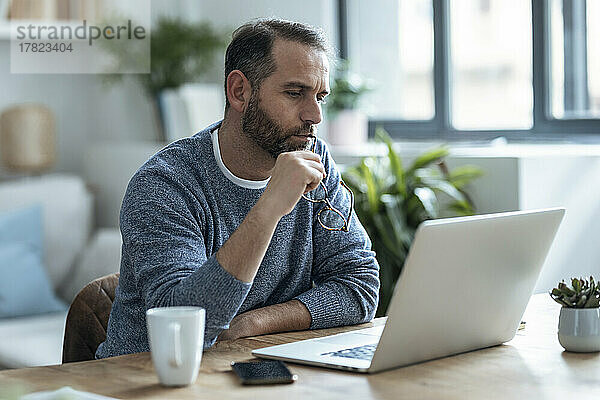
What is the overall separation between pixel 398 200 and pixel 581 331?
1.89 m

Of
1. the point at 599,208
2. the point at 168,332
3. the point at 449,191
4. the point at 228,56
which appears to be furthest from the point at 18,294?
the point at 168,332

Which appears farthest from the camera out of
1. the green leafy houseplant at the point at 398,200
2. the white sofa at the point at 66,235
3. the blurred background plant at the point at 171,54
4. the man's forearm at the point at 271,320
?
the blurred background plant at the point at 171,54

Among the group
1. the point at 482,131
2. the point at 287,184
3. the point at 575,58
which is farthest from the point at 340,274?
the point at 482,131

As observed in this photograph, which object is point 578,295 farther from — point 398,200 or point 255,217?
point 398,200

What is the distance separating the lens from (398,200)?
3.34 meters

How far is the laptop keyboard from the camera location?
4.76ft

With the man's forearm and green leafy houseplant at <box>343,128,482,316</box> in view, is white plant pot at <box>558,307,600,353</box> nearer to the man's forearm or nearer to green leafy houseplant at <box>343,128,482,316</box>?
the man's forearm

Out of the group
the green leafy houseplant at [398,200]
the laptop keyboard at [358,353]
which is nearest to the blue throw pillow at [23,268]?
the green leafy houseplant at [398,200]

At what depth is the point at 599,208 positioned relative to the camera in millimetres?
3299

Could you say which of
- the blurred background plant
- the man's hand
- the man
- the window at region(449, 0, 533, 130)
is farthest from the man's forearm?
the blurred background plant

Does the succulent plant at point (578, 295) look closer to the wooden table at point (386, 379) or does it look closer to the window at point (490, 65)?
the wooden table at point (386, 379)

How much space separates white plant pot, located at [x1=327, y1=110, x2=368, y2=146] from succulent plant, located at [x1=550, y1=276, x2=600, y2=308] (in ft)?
8.59

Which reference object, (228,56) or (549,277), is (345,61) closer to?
(549,277)

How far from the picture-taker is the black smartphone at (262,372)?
4.29ft
